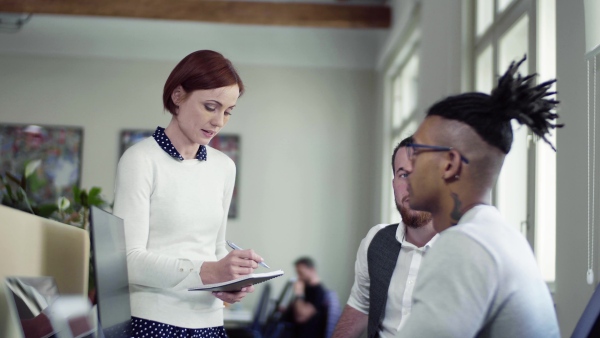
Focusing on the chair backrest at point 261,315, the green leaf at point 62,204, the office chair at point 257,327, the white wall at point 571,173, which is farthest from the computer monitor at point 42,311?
the chair backrest at point 261,315

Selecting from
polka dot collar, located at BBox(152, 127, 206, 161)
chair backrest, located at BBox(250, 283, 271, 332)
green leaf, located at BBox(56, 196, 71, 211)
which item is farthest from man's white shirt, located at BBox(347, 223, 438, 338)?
chair backrest, located at BBox(250, 283, 271, 332)

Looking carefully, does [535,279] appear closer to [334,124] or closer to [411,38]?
[411,38]

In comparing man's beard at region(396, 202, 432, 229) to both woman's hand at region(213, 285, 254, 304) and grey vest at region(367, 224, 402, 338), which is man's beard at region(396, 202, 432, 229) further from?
woman's hand at region(213, 285, 254, 304)

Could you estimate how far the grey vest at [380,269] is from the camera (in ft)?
7.06

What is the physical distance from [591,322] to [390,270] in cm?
90

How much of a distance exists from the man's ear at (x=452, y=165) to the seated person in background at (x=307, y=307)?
4585 mm

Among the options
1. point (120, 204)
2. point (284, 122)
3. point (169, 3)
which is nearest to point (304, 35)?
point (284, 122)

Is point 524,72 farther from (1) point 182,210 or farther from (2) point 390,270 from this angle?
(1) point 182,210

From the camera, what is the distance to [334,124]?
337 inches

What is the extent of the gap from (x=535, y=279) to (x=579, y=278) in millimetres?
1754

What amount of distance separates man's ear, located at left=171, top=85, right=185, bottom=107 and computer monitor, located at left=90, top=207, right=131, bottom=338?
1.18ft

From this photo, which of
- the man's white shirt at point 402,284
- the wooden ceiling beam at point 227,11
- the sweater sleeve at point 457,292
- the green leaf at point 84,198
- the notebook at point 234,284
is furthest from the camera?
the wooden ceiling beam at point 227,11

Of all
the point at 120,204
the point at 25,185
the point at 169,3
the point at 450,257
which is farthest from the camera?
the point at 169,3

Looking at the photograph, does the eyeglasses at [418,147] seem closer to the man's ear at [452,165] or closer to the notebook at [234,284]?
the man's ear at [452,165]
